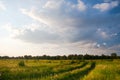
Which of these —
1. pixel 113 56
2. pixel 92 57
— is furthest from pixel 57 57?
pixel 113 56

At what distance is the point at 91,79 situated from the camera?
2105cm

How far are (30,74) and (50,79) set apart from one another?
5.89 metres

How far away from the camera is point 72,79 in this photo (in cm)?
2439

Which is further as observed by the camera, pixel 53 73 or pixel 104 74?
pixel 53 73

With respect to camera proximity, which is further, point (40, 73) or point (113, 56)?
point (113, 56)

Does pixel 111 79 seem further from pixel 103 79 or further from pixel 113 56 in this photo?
pixel 113 56

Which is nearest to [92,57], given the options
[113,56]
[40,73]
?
[113,56]

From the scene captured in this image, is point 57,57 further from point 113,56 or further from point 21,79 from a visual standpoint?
point 21,79

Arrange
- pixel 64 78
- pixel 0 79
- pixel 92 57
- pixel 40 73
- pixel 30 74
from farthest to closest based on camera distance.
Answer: pixel 92 57 < pixel 40 73 < pixel 30 74 < pixel 64 78 < pixel 0 79

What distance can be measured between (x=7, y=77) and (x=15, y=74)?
6.23 feet

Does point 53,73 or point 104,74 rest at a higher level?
point 53,73

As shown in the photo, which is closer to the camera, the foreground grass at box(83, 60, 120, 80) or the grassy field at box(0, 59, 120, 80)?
the foreground grass at box(83, 60, 120, 80)

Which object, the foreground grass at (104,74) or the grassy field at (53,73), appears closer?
the foreground grass at (104,74)

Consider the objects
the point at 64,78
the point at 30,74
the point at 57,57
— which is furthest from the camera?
the point at 57,57
